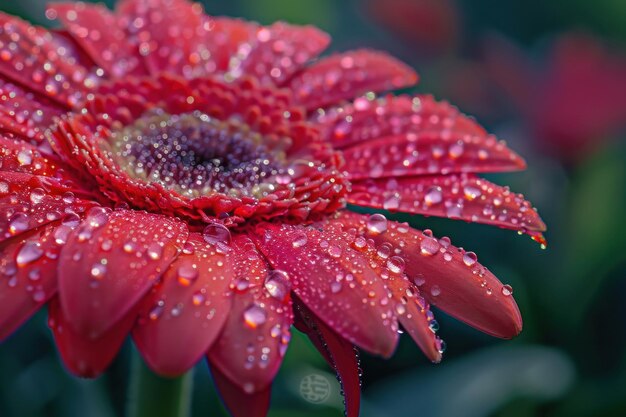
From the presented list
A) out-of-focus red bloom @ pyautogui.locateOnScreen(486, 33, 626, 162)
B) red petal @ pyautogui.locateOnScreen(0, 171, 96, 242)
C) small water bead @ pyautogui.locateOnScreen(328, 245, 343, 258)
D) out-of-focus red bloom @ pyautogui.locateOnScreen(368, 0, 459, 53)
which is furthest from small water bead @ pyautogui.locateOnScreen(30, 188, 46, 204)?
out-of-focus red bloom @ pyautogui.locateOnScreen(368, 0, 459, 53)

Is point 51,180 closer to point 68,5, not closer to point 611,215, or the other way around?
point 68,5

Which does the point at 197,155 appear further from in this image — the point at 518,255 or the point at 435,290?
the point at 518,255

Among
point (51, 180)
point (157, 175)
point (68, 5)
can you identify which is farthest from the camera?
point (68, 5)

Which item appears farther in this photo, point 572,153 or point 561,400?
point 572,153

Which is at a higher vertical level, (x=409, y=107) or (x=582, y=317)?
(x=409, y=107)

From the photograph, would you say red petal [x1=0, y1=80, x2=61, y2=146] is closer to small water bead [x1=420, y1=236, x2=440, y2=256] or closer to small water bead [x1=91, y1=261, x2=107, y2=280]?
small water bead [x1=91, y1=261, x2=107, y2=280]

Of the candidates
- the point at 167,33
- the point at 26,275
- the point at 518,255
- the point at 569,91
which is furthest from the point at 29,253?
the point at 569,91

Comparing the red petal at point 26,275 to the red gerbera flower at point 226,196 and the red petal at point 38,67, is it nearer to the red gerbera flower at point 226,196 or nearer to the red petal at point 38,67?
the red gerbera flower at point 226,196

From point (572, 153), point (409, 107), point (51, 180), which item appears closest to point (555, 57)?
point (572, 153)
